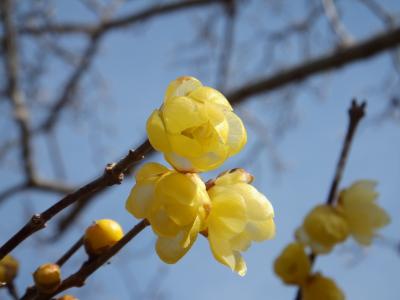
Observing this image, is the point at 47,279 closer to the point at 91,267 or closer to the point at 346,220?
the point at 91,267

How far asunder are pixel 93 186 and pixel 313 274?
1.32 ft

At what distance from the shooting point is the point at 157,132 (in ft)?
1.03

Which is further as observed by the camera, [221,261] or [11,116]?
[11,116]

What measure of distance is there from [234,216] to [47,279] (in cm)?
15

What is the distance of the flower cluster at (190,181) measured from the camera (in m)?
0.32

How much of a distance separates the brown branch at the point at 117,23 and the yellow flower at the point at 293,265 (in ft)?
6.85

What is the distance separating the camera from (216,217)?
0.34m

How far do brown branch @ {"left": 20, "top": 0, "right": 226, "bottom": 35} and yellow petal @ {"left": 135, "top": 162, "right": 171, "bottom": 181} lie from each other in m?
2.29

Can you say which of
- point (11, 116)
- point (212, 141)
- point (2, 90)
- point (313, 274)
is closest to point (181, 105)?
point (212, 141)

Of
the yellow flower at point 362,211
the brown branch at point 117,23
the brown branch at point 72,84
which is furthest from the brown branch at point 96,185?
the brown branch at point 72,84

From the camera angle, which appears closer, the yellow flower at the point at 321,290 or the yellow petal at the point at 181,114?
the yellow petal at the point at 181,114

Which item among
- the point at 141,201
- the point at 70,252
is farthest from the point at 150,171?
the point at 70,252

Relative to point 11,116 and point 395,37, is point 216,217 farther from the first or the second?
point 11,116

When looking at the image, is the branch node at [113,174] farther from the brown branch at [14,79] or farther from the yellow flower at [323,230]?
the brown branch at [14,79]
